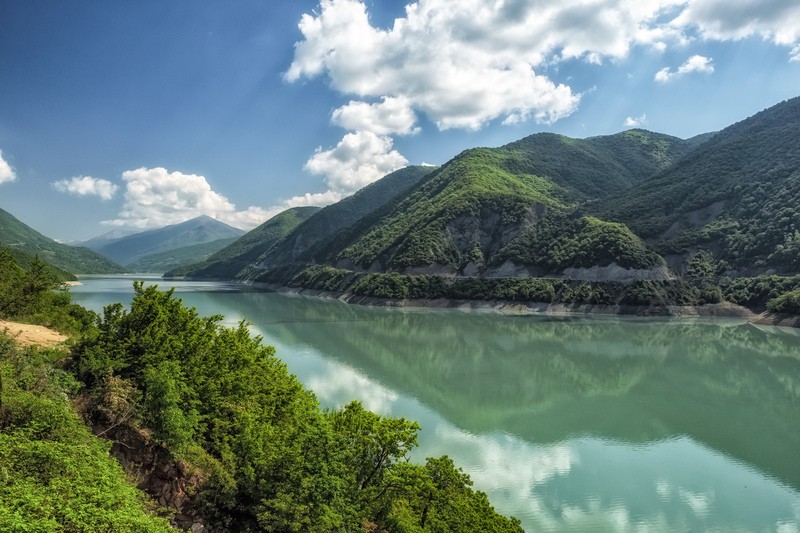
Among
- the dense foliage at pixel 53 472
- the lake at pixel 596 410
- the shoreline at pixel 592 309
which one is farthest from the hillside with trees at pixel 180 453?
the shoreline at pixel 592 309

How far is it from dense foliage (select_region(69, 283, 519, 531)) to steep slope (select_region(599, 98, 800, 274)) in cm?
9945

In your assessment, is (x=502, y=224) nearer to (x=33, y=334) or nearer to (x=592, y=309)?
(x=592, y=309)

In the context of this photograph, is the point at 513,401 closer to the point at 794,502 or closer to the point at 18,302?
the point at 794,502

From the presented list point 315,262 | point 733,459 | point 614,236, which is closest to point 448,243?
point 614,236

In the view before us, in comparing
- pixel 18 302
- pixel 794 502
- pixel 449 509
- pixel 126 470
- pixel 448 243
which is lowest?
pixel 794 502

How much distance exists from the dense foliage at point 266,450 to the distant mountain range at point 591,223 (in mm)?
90561

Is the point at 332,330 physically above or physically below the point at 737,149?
below

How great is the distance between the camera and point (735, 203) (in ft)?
363

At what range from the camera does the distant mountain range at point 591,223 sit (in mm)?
97562

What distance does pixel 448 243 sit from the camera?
125000 mm

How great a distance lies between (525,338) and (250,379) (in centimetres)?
5022

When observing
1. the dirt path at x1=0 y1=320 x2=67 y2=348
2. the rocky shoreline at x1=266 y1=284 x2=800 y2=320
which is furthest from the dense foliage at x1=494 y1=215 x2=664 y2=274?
the dirt path at x1=0 y1=320 x2=67 y2=348

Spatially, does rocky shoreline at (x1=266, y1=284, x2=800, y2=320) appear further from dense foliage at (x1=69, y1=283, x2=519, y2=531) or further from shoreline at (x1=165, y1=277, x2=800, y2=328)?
dense foliage at (x1=69, y1=283, x2=519, y2=531)

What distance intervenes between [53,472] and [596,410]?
3139 centimetres
